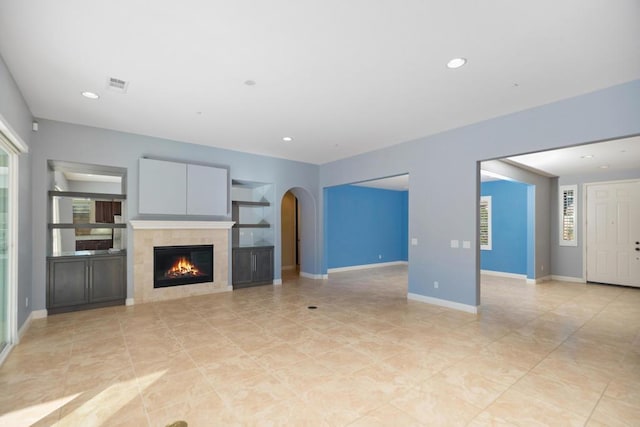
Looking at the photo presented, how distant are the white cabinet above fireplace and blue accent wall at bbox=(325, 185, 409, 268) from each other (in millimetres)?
3372

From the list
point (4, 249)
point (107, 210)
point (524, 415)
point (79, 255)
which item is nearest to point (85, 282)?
point (79, 255)

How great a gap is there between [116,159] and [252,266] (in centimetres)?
330

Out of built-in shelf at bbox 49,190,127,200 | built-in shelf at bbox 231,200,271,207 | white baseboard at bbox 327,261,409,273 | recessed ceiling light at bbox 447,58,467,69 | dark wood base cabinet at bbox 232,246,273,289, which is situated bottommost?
white baseboard at bbox 327,261,409,273

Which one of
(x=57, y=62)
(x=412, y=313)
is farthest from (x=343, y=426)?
(x=57, y=62)

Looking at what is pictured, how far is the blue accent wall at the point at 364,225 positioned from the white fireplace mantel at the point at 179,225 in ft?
10.6

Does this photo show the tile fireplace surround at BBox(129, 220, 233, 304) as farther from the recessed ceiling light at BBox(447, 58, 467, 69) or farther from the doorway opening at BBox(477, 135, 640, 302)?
the doorway opening at BBox(477, 135, 640, 302)

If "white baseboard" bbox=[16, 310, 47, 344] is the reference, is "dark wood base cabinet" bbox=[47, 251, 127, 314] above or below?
above

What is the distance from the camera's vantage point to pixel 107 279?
507 cm

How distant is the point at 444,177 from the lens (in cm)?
527

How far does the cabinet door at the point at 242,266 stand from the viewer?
6.59 m

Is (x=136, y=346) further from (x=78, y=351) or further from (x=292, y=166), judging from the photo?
(x=292, y=166)

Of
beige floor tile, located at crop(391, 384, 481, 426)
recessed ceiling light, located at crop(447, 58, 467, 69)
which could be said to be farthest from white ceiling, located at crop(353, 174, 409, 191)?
beige floor tile, located at crop(391, 384, 481, 426)

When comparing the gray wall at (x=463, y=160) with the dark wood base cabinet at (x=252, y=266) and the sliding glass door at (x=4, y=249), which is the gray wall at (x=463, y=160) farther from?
the sliding glass door at (x=4, y=249)

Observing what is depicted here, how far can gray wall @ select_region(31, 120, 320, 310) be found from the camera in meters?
4.55
